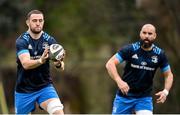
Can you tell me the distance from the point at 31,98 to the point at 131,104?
6.63 ft

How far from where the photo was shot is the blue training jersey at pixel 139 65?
14.0m

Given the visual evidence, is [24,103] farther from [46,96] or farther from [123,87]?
[123,87]

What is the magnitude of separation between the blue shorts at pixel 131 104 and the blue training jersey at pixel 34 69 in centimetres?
165

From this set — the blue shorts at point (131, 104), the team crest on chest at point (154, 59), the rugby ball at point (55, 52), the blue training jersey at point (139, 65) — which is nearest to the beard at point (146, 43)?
the blue training jersey at point (139, 65)

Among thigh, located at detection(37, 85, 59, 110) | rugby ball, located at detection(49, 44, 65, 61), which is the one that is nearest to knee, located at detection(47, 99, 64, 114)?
thigh, located at detection(37, 85, 59, 110)

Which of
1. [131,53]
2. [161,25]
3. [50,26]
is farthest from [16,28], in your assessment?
[131,53]

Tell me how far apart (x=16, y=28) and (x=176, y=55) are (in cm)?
876

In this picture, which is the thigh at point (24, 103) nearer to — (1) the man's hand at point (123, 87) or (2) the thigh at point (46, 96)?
(2) the thigh at point (46, 96)

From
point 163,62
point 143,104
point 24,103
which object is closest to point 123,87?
point 143,104

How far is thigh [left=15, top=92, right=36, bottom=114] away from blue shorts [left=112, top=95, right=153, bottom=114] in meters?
1.76

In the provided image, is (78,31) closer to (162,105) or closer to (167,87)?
(162,105)

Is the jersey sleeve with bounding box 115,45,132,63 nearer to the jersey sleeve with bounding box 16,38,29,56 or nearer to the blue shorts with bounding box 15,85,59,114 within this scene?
the blue shorts with bounding box 15,85,59,114

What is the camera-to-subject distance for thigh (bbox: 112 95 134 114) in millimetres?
14281

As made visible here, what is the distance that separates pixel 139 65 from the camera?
14.0m
